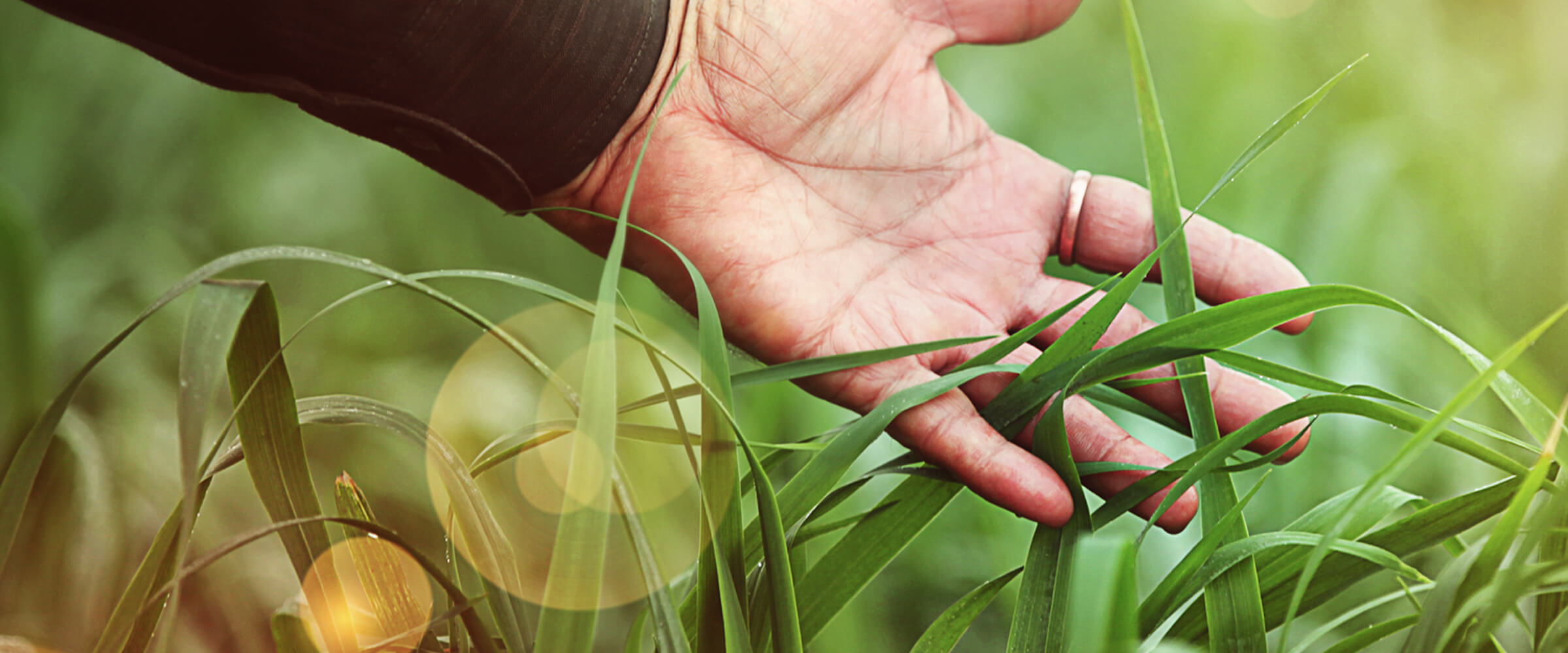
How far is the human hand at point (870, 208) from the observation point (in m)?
0.53

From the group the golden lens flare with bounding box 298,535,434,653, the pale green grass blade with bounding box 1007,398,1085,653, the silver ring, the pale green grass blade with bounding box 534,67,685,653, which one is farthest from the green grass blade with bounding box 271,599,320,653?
the silver ring

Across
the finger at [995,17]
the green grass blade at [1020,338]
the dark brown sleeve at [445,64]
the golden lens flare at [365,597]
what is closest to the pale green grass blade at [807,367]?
the green grass blade at [1020,338]

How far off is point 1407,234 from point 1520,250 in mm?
139

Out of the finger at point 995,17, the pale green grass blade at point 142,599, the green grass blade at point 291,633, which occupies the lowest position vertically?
the green grass blade at point 291,633

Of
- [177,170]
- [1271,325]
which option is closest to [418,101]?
[1271,325]

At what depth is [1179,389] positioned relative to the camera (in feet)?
1.58

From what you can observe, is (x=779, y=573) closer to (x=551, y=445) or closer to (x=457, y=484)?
(x=457, y=484)

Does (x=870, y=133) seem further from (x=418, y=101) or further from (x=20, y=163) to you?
(x=20, y=163)

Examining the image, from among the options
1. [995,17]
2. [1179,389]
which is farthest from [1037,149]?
[1179,389]

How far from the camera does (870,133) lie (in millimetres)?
602

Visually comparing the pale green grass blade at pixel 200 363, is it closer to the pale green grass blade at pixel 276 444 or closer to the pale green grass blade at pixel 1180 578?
the pale green grass blade at pixel 276 444

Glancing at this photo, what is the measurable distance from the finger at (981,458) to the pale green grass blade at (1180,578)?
0.05 meters

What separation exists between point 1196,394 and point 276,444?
1.23 ft

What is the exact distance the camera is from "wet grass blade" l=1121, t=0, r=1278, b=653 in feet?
0.99
